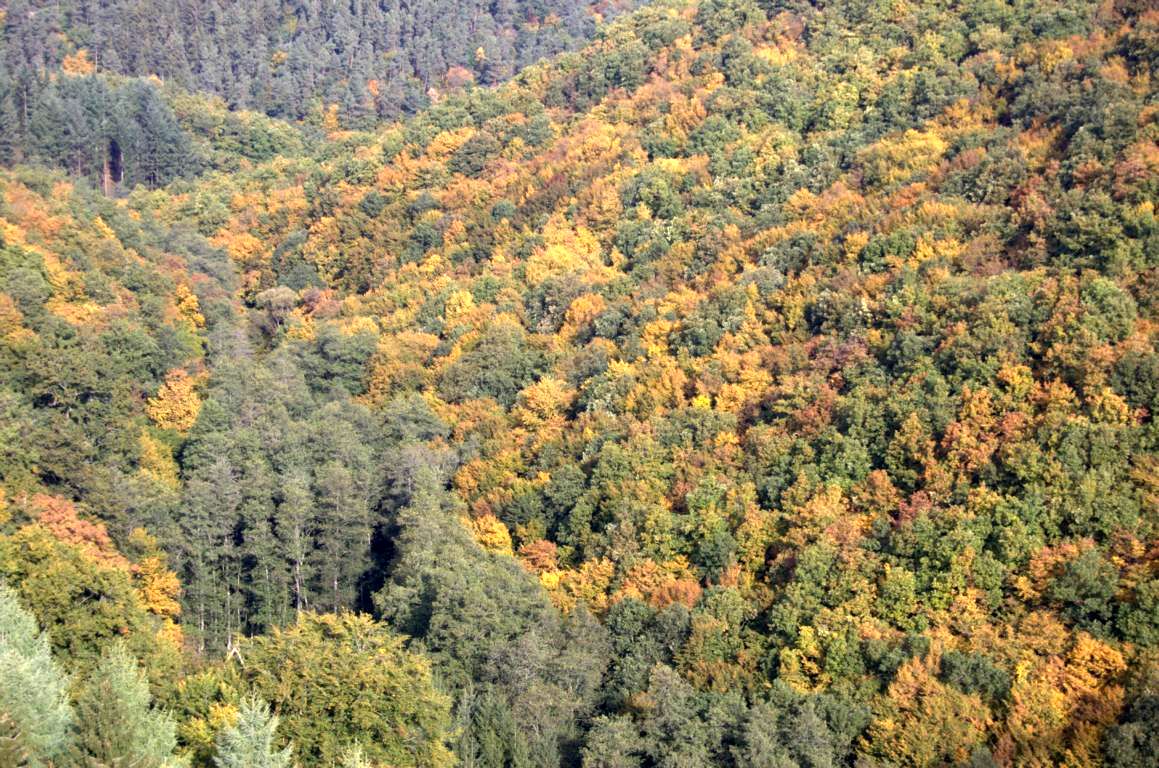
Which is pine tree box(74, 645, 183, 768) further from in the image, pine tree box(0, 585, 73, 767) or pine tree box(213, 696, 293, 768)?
pine tree box(213, 696, 293, 768)

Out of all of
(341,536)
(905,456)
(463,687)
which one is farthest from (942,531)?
(341,536)

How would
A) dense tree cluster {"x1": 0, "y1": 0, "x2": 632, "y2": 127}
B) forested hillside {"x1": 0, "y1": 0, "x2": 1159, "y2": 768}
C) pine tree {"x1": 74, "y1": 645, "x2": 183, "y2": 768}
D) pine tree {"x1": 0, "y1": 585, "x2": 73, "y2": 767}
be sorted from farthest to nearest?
dense tree cluster {"x1": 0, "y1": 0, "x2": 632, "y2": 127}
forested hillside {"x1": 0, "y1": 0, "x2": 1159, "y2": 768}
pine tree {"x1": 74, "y1": 645, "x2": 183, "y2": 768}
pine tree {"x1": 0, "y1": 585, "x2": 73, "y2": 767}

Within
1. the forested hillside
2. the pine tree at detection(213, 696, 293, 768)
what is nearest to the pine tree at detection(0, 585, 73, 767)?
the forested hillside

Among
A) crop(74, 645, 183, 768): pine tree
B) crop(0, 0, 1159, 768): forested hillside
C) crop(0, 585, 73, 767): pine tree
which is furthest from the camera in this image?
crop(0, 0, 1159, 768): forested hillside

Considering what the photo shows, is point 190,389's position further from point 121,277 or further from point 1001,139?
point 1001,139

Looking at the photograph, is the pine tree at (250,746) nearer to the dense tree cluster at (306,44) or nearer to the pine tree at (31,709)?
the pine tree at (31,709)

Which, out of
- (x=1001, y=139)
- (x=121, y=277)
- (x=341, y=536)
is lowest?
(x=341, y=536)

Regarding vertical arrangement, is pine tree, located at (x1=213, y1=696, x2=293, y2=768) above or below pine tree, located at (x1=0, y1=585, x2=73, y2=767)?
below

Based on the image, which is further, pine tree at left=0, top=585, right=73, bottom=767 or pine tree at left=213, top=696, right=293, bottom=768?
pine tree at left=213, top=696, right=293, bottom=768
